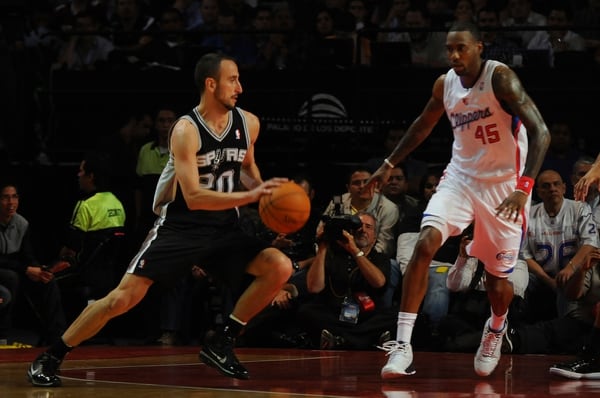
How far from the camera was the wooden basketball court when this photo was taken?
19.7 feet

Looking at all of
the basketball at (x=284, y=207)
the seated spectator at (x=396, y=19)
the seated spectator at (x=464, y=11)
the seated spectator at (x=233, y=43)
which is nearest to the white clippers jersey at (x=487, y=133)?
the basketball at (x=284, y=207)

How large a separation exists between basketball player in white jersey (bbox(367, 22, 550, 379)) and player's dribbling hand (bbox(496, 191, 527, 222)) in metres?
0.23

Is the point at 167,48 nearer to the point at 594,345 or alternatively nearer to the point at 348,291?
the point at 348,291

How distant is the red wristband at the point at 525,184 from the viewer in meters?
6.18

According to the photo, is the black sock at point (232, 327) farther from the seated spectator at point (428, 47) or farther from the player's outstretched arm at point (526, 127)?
the seated spectator at point (428, 47)

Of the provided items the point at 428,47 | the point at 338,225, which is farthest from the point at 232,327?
the point at 428,47

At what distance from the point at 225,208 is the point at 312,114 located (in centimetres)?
496

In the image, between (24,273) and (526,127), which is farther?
(24,273)

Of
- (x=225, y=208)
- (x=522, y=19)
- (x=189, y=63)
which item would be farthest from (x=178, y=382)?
(x=522, y=19)

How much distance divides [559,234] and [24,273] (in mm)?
4742

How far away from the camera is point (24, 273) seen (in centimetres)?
1034

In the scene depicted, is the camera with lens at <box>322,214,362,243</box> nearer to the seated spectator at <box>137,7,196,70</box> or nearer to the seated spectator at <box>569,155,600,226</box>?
the seated spectator at <box>569,155,600,226</box>

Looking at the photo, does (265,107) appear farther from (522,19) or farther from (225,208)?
(225,208)

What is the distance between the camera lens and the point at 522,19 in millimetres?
11602
